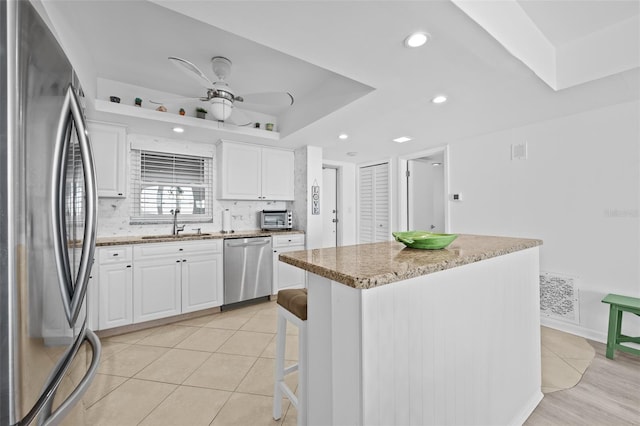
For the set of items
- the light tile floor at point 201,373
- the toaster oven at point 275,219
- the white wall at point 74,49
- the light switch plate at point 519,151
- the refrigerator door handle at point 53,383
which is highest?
the white wall at point 74,49

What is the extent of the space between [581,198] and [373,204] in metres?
2.98

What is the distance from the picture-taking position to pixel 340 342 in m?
0.92

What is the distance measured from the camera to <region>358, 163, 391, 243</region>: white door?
16.3 ft

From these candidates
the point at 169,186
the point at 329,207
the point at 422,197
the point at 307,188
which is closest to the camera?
the point at 169,186

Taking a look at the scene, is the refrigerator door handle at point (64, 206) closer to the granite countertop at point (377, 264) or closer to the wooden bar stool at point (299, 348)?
the granite countertop at point (377, 264)

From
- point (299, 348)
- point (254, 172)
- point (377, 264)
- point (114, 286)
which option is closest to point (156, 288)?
point (114, 286)

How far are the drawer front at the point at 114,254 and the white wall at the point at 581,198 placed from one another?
163 inches

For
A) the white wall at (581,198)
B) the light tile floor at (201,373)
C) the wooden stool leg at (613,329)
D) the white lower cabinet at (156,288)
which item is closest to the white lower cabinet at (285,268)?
the light tile floor at (201,373)

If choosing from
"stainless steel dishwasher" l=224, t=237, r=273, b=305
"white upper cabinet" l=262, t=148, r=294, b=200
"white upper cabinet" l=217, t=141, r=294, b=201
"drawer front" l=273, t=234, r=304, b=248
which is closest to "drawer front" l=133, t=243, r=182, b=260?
"stainless steel dishwasher" l=224, t=237, r=273, b=305

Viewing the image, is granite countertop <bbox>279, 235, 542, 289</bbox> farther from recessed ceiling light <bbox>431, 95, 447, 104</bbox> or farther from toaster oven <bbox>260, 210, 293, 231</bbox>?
toaster oven <bbox>260, 210, 293, 231</bbox>

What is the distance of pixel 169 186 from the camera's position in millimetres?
3496

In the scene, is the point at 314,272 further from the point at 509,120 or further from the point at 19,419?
the point at 509,120

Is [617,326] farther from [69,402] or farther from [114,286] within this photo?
[114,286]

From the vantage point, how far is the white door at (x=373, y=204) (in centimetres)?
497
